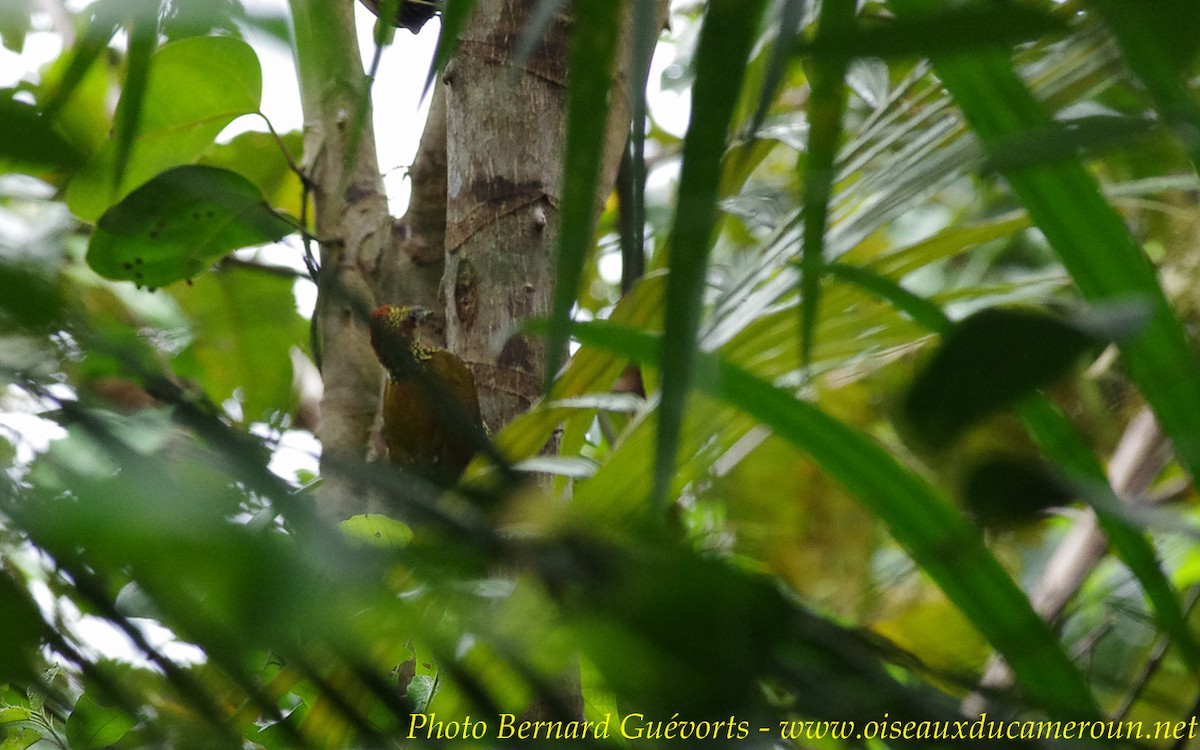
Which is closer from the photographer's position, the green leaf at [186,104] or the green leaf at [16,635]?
the green leaf at [16,635]

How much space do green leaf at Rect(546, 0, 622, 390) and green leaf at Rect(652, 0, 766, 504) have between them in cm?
3

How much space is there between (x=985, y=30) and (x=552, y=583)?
0.19 metres

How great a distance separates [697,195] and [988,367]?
91 millimetres

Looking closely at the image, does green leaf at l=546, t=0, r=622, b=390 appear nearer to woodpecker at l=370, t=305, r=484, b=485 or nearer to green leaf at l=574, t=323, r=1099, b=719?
green leaf at l=574, t=323, r=1099, b=719

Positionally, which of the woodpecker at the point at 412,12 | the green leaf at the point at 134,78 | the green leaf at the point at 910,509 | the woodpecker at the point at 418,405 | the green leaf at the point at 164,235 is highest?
the woodpecker at the point at 412,12

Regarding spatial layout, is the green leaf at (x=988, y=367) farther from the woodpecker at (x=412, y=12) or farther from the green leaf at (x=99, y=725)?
the woodpecker at (x=412, y=12)

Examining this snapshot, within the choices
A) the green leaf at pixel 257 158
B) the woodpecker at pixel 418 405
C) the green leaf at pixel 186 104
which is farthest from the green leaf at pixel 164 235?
the green leaf at pixel 257 158

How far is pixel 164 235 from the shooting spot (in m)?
1.35

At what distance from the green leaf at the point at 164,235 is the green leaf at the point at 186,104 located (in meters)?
0.05

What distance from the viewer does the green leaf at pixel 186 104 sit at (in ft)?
4.35

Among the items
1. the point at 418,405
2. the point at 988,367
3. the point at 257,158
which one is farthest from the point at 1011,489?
the point at 257,158

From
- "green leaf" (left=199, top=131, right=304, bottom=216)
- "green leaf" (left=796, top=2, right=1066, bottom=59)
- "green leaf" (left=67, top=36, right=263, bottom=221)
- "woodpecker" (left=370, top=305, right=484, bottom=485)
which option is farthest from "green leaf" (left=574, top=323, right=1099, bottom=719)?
"green leaf" (left=199, top=131, right=304, bottom=216)

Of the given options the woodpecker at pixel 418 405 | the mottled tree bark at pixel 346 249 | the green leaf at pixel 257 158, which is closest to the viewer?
the woodpecker at pixel 418 405

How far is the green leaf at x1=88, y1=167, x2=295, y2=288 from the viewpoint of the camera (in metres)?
1.28
